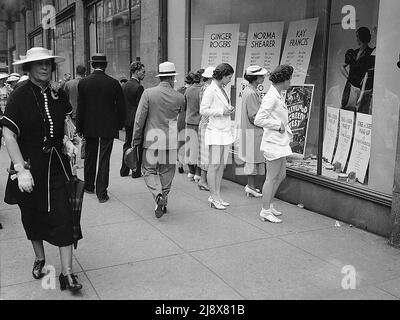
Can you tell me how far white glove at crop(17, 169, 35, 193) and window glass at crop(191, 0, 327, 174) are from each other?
4.17 m

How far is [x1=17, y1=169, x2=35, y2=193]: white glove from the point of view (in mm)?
3686

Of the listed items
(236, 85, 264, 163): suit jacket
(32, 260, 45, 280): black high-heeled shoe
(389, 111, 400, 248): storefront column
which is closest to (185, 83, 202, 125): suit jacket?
(236, 85, 264, 163): suit jacket

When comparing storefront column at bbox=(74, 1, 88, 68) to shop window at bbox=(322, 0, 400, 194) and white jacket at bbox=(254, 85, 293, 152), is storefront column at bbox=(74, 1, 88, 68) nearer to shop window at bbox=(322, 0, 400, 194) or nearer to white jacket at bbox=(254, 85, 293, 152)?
shop window at bbox=(322, 0, 400, 194)

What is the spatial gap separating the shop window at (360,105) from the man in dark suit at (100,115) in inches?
118

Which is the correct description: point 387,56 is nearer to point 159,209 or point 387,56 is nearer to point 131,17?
point 159,209

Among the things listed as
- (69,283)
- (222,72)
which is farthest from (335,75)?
(69,283)

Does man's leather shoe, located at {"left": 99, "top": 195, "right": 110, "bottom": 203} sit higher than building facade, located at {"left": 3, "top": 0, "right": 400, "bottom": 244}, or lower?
lower

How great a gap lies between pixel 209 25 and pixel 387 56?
486cm

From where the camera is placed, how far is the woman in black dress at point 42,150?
12.6 ft

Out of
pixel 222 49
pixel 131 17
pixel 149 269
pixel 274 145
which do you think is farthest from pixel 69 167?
pixel 131 17

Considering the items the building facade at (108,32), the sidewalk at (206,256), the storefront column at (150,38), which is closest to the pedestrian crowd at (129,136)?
the sidewalk at (206,256)

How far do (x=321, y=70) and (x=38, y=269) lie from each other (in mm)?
4840

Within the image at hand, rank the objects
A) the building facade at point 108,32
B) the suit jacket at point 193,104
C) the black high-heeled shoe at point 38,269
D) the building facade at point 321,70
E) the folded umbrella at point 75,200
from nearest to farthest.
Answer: the folded umbrella at point 75,200
the black high-heeled shoe at point 38,269
the building facade at point 321,70
the suit jacket at point 193,104
the building facade at point 108,32

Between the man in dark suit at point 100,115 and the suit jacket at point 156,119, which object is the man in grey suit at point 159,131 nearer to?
the suit jacket at point 156,119
